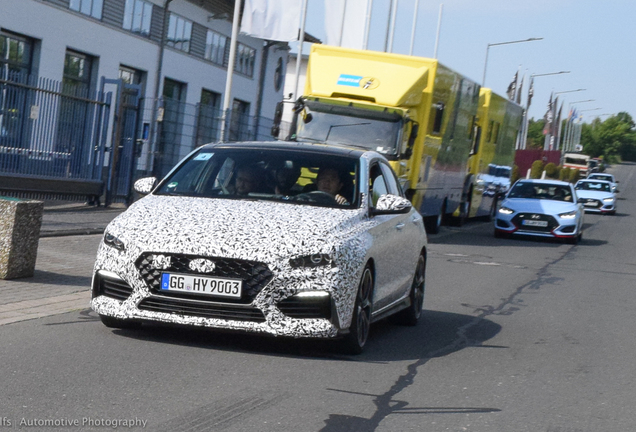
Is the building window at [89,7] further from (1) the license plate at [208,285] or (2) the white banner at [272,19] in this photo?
(1) the license plate at [208,285]

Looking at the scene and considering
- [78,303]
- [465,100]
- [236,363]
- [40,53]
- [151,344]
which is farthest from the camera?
[40,53]

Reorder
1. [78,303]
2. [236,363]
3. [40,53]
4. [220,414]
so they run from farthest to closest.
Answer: [40,53], [78,303], [236,363], [220,414]

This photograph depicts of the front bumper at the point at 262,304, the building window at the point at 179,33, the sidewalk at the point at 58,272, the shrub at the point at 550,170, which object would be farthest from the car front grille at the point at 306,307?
the shrub at the point at 550,170

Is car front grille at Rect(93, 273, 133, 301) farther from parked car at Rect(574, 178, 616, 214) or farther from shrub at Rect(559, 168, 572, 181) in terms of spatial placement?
shrub at Rect(559, 168, 572, 181)

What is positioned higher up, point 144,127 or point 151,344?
point 144,127

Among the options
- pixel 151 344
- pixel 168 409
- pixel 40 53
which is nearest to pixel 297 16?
pixel 40 53

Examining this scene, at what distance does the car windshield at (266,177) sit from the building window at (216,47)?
101 feet

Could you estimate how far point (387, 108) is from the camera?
18641 millimetres

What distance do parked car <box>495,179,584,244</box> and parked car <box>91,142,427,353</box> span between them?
666 inches

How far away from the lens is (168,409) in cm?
543

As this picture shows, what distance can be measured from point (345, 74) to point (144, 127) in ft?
17.5

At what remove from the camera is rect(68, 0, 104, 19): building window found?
29281 millimetres

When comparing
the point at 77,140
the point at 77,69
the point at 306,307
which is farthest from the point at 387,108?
the point at 77,69

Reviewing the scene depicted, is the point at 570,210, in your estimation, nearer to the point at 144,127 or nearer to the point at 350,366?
the point at 144,127
